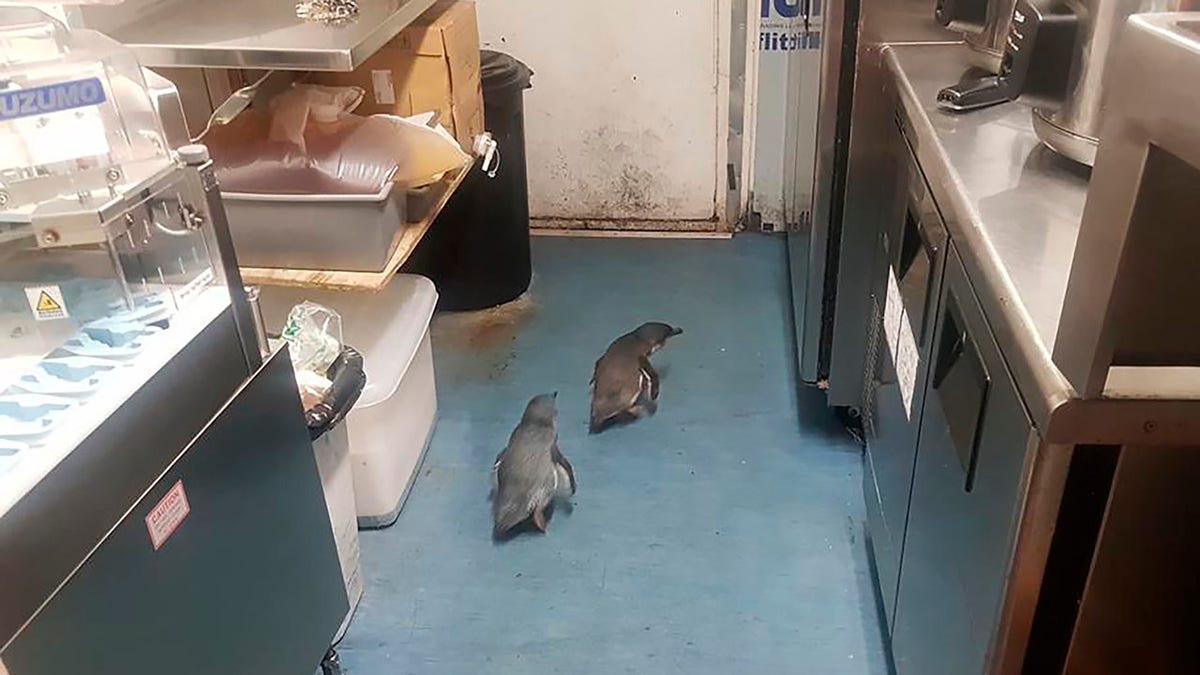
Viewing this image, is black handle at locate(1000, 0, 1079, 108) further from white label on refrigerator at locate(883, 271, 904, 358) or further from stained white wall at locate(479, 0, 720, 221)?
stained white wall at locate(479, 0, 720, 221)

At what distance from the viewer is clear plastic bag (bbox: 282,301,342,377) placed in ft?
5.38

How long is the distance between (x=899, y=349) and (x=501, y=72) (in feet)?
4.75

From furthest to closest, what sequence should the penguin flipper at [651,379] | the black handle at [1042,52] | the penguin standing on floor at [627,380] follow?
the penguin flipper at [651,379]
the penguin standing on floor at [627,380]
the black handle at [1042,52]

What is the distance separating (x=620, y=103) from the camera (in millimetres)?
2998

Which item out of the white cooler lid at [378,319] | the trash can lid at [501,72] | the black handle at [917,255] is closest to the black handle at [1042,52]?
the black handle at [917,255]

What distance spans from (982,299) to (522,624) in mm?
1073

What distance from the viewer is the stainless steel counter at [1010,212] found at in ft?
2.84

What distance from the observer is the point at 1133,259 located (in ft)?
2.32

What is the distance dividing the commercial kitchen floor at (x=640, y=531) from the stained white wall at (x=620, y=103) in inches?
22.3

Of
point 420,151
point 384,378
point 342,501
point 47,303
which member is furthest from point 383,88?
point 47,303

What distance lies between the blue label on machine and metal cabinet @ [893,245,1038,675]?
1.01m

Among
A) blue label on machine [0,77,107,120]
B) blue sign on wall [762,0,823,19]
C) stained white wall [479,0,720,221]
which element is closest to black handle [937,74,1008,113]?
blue label on machine [0,77,107,120]

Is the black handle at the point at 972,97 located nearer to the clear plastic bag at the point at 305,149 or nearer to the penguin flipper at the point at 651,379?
the clear plastic bag at the point at 305,149

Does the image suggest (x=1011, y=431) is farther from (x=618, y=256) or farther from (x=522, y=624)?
(x=618, y=256)
